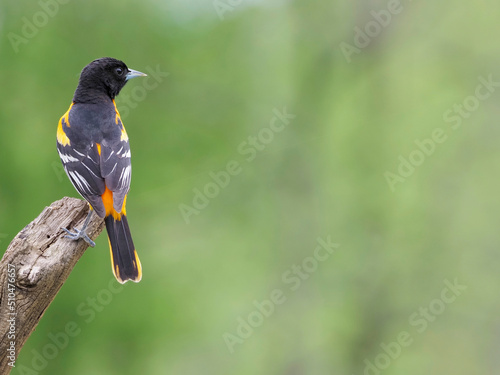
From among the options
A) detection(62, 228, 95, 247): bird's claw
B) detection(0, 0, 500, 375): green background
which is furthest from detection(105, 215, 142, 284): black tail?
detection(0, 0, 500, 375): green background

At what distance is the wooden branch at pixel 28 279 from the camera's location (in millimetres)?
3008

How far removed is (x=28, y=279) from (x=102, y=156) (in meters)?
1.34

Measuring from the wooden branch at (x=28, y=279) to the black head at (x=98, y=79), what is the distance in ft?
5.81

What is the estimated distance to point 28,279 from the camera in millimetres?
3023

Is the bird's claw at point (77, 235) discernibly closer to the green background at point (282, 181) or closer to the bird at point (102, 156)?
the bird at point (102, 156)

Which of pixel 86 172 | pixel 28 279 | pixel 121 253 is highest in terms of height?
pixel 86 172

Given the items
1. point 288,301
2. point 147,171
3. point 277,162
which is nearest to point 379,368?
point 288,301

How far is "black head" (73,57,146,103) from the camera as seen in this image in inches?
189

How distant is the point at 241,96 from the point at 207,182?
2418 millimetres

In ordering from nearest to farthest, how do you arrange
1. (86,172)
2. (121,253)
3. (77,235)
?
(77,235)
(121,253)
(86,172)

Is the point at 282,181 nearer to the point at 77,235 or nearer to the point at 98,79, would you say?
the point at 98,79

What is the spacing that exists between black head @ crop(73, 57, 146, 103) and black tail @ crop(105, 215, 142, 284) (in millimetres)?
1480

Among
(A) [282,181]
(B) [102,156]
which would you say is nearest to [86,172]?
(B) [102,156]

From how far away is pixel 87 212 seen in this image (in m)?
3.97
